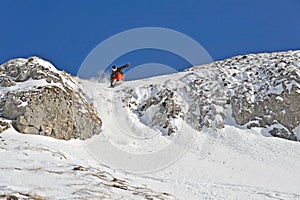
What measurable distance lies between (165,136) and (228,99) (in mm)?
9580

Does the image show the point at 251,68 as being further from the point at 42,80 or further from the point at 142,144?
the point at 42,80

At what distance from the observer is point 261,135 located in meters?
37.6

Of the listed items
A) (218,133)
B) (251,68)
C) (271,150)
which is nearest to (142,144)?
(218,133)

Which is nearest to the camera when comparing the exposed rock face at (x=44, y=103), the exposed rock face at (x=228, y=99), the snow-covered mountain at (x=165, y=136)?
the snow-covered mountain at (x=165, y=136)

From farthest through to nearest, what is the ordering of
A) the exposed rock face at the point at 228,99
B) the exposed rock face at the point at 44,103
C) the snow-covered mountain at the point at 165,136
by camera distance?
the exposed rock face at the point at 228,99, the exposed rock face at the point at 44,103, the snow-covered mountain at the point at 165,136

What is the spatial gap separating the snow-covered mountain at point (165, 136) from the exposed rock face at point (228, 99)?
105 millimetres

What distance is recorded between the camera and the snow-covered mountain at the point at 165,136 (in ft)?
67.4

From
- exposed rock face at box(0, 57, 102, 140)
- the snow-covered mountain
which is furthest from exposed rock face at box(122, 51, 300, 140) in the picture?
exposed rock face at box(0, 57, 102, 140)

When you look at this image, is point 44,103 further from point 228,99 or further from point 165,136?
point 228,99

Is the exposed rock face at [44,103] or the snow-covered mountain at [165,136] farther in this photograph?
the exposed rock face at [44,103]

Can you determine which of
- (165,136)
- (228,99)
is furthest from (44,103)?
(228,99)

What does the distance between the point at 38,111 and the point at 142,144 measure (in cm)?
841

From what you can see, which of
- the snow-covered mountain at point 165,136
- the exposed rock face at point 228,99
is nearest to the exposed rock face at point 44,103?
the snow-covered mountain at point 165,136

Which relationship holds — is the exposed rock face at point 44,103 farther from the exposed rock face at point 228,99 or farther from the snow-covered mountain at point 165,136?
the exposed rock face at point 228,99
